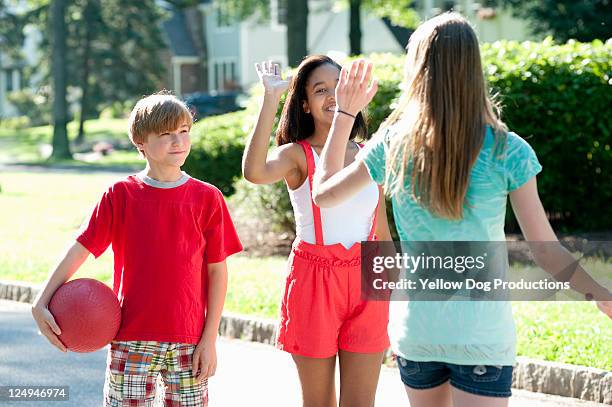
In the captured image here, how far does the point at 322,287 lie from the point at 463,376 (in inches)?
48.0

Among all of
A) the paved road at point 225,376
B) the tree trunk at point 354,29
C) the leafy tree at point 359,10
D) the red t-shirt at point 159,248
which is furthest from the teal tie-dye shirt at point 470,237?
the tree trunk at point 354,29

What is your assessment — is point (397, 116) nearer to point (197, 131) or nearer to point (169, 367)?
point (169, 367)

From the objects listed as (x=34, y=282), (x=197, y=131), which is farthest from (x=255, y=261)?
(x=197, y=131)

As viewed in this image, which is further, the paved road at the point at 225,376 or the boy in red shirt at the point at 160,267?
the paved road at the point at 225,376

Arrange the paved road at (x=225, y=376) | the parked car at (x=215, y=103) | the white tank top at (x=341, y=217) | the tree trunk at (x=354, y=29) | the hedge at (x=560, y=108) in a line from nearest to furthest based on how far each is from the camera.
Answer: the white tank top at (x=341, y=217), the paved road at (x=225, y=376), the hedge at (x=560, y=108), the tree trunk at (x=354, y=29), the parked car at (x=215, y=103)

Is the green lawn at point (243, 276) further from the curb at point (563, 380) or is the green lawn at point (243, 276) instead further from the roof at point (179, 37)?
the roof at point (179, 37)

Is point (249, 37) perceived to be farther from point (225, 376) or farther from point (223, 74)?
point (225, 376)

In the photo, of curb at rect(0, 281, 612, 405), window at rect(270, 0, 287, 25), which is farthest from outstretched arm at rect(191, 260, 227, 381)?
window at rect(270, 0, 287, 25)

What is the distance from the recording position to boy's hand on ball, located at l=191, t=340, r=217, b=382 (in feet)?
13.8

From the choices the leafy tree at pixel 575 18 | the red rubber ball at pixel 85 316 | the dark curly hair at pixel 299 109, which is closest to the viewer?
the red rubber ball at pixel 85 316

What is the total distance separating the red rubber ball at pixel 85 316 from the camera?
4105 mm

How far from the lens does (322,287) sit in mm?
4359

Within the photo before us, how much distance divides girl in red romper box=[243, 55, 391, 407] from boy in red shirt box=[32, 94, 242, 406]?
1.02 ft

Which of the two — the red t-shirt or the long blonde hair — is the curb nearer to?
the red t-shirt
